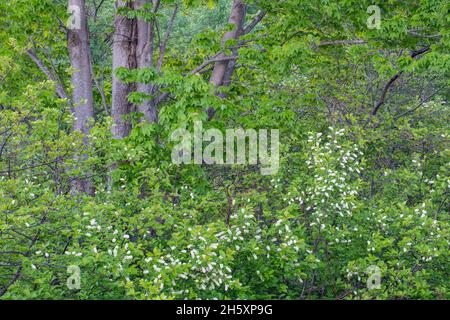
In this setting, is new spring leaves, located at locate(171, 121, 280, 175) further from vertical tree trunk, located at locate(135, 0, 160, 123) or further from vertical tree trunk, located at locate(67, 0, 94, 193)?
vertical tree trunk, located at locate(67, 0, 94, 193)

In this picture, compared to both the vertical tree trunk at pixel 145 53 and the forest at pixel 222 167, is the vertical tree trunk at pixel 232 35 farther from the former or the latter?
the vertical tree trunk at pixel 145 53

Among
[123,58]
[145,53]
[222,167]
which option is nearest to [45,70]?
[123,58]

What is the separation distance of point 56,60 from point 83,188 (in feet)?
13.4

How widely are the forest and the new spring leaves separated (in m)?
0.03

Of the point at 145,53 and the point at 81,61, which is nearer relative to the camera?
the point at 145,53

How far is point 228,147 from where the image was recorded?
8.77 metres

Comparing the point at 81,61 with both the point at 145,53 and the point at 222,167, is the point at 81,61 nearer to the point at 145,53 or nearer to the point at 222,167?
the point at 145,53

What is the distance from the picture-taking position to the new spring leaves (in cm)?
799

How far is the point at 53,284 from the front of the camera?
587 centimetres

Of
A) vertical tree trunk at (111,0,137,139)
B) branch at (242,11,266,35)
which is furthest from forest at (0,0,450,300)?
branch at (242,11,266,35)

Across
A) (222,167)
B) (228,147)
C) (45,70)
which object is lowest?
(222,167)

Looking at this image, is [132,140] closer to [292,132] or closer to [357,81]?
[292,132]

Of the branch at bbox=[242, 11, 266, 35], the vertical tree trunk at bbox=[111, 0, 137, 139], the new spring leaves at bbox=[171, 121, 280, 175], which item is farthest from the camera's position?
the branch at bbox=[242, 11, 266, 35]

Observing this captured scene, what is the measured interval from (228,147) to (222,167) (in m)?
1.71
